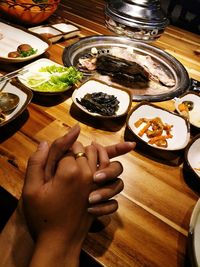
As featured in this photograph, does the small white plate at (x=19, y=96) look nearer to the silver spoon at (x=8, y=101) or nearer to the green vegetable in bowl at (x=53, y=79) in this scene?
the silver spoon at (x=8, y=101)

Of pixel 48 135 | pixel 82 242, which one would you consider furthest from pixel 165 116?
pixel 82 242

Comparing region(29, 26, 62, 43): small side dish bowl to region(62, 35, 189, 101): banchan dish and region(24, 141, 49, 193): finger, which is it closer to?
region(62, 35, 189, 101): banchan dish

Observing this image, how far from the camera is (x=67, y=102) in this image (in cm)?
244

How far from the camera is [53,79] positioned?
2.44 m

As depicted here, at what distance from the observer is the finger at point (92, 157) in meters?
1.48

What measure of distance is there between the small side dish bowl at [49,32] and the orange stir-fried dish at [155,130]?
164 centimetres

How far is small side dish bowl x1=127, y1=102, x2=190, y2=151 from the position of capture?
210 cm

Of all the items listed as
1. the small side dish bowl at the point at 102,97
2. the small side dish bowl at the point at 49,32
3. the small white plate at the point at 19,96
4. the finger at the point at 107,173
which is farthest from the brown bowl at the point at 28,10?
the finger at the point at 107,173

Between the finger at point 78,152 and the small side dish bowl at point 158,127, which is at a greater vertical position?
the finger at point 78,152

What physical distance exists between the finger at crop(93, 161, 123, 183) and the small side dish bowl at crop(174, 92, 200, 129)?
116 cm

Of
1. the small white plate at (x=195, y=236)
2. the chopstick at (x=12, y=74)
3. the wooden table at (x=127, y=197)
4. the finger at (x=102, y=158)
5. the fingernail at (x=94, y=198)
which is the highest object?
the finger at (x=102, y=158)

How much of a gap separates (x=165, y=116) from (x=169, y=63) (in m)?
1.33

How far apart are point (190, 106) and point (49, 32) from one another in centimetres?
193

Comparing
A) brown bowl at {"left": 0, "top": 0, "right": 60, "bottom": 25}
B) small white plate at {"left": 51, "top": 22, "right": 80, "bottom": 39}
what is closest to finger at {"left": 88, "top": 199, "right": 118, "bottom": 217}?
small white plate at {"left": 51, "top": 22, "right": 80, "bottom": 39}
